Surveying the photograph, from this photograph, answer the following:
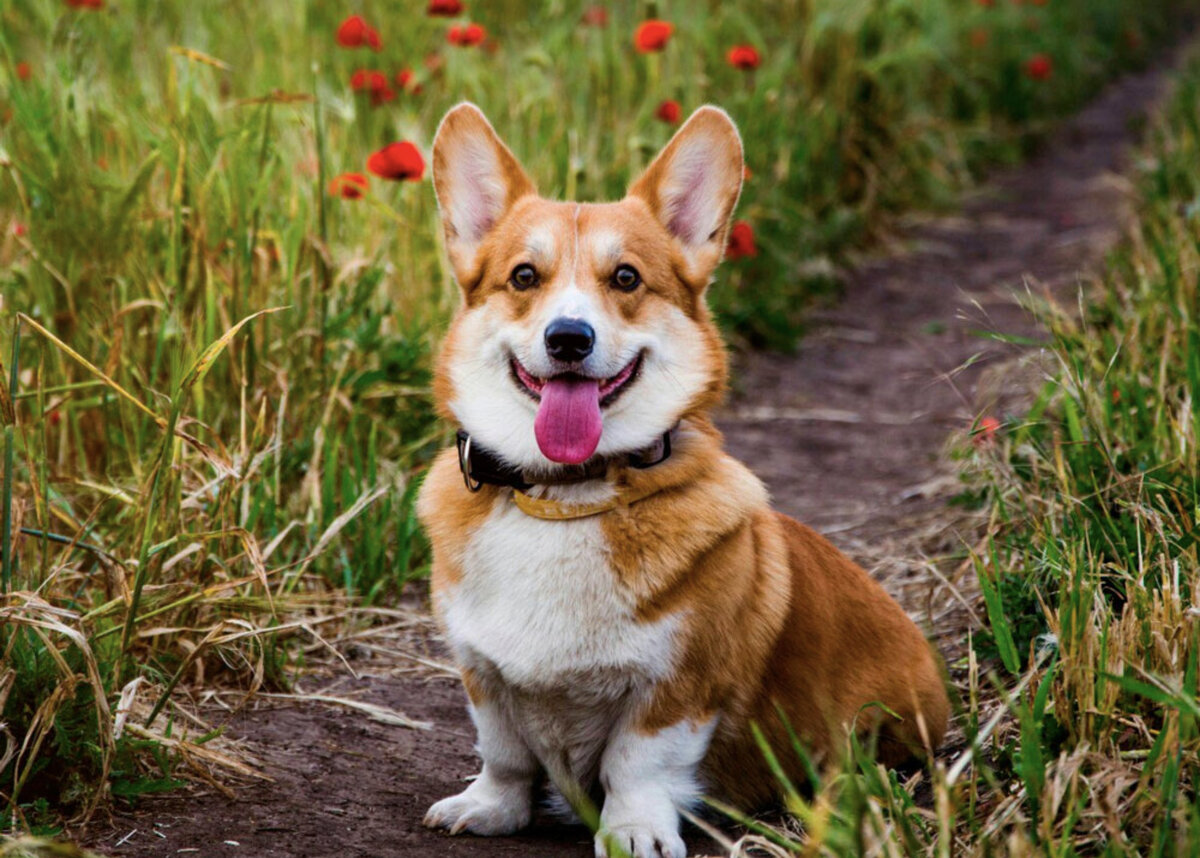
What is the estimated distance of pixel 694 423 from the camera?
2867mm

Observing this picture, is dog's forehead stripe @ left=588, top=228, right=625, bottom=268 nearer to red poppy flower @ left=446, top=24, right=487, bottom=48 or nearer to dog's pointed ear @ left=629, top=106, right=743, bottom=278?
dog's pointed ear @ left=629, top=106, right=743, bottom=278

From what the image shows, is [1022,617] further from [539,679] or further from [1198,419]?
[539,679]

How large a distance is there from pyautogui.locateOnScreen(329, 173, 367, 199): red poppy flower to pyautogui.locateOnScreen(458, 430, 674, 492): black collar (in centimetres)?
154

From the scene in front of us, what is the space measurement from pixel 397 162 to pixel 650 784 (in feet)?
6.56

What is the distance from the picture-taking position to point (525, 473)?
2729mm

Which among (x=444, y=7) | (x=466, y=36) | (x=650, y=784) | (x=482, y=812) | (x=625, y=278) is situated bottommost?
(x=482, y=812)

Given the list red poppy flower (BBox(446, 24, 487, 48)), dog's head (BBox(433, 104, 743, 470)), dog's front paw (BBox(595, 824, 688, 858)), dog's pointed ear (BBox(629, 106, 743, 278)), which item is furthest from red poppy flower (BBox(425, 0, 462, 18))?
dog's front paw (BBox(595, 824, 688, 858))

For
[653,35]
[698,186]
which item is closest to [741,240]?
[653,35]

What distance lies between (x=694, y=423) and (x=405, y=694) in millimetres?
1108

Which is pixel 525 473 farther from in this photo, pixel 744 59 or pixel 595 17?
pixel 595 17

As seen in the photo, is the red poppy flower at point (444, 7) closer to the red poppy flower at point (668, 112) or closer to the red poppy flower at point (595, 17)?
the red poppy flower at point (668, 112)

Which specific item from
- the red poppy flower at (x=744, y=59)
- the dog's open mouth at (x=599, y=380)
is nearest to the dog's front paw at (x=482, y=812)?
the dog's open mouth at (x=599, y=380)

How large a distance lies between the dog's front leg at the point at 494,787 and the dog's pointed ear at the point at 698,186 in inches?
41.8

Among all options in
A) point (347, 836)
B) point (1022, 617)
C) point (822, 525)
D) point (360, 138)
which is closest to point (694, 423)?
point (1022, 617)
